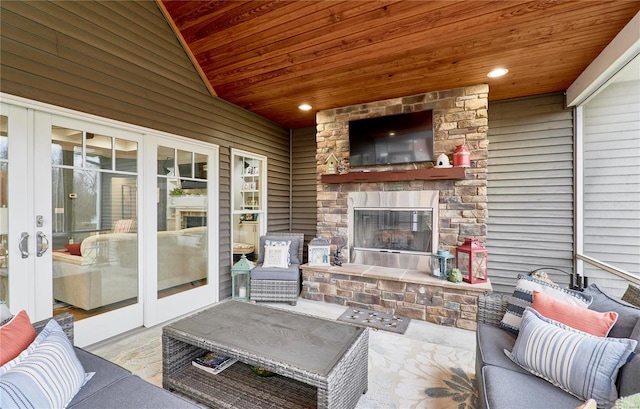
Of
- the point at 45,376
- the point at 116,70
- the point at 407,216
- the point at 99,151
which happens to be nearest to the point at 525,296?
the point at 407,216

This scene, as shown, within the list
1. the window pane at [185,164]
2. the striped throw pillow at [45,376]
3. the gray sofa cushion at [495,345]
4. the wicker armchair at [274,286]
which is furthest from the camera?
the wicker armchair at [274,286]

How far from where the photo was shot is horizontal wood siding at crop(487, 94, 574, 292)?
11.8 feet

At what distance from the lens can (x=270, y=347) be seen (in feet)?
5.34

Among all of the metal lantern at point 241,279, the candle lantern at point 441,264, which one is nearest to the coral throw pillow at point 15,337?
the metal lantern at point 241,279

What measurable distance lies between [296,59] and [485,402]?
125 inches

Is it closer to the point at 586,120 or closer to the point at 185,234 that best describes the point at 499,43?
the point at 586,120

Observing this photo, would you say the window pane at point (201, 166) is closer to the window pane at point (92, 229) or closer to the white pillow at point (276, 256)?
the window pane at point (92, 229)

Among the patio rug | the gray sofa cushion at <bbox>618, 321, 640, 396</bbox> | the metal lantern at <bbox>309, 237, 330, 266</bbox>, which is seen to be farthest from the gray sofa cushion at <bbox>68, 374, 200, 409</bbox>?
the metal lantern at <bbox>309, 237, 330, 266</bbox>

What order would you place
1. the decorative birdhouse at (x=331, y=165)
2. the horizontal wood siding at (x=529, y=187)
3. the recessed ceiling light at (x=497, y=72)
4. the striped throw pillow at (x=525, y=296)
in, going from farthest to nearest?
1. the decorative birdhouse at (x=331, y=165)
2. the horizontal wood siding at (x=529, y=187)
3. the recessed ceiling light at (x=497, y=72)
4. the striped throw pillow at (x=525, y=296)

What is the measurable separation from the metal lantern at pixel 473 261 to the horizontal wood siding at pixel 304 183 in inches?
104

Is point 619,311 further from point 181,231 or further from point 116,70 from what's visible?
point 116,70

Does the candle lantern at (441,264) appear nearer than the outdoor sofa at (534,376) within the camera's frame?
No

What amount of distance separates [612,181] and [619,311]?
6.98ft

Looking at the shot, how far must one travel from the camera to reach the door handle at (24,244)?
85.1 inches
